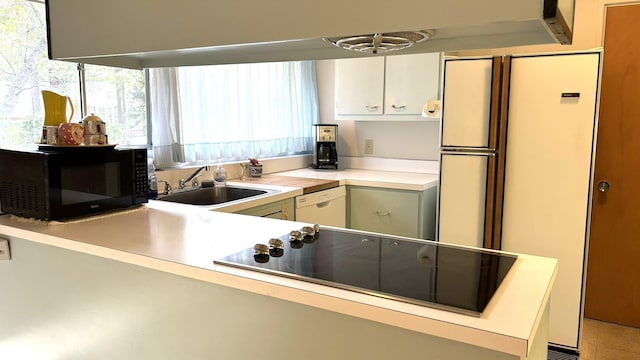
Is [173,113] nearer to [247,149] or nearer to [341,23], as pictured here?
[247,149]

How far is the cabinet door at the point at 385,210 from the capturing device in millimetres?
3357

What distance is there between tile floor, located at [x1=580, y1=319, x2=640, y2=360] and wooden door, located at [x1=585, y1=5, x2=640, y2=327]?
0.29 ft

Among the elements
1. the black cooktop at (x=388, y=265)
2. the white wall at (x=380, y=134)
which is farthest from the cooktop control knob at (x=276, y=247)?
the white wall at (x=380, y=134)

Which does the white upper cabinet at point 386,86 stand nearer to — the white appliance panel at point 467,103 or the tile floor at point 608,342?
the white appliance panel at point 467,103

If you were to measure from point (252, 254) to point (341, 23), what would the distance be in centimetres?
72

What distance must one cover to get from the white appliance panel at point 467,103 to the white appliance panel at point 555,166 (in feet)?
0.47

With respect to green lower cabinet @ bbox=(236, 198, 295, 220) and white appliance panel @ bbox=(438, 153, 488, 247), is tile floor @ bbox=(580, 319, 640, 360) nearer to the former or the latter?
white appliance panel @ bbox=(438, 153, 488, 247)

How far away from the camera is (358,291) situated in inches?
46.0

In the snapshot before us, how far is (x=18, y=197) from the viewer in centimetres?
185

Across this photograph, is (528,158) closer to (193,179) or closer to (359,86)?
(359,86)

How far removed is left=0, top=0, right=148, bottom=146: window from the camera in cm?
227

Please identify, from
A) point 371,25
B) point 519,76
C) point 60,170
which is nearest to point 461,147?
point 519,76

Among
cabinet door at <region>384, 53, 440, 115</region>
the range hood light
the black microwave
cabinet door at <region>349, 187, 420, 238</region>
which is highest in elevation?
cabinet door at <region>384, 53, 440, 115</region>

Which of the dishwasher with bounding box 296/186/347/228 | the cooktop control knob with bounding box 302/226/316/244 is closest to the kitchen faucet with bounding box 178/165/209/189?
the dishwasher with bounding box 296/186/347/228
